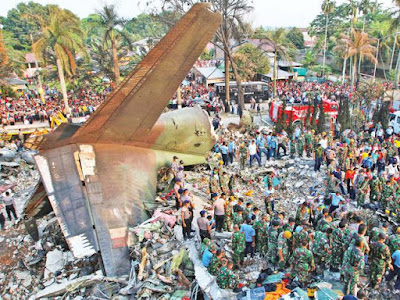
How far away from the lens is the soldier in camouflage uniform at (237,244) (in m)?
8.23

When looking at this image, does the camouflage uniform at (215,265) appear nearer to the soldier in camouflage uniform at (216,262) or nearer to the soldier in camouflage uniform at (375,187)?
the soldier in camouflage uniform at (216,262)

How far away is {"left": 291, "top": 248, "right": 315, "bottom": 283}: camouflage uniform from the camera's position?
7297mm

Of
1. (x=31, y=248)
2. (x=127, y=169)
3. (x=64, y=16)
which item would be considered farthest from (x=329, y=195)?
(x=64, y=16)

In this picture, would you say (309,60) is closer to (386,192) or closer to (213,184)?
(386,192)

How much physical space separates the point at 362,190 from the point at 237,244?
589 centimetres

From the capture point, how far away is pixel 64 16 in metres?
27.2

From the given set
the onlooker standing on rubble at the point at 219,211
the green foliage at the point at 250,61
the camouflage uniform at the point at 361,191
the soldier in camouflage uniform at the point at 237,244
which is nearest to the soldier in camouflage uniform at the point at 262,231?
the soldier in camouflage uniform at the point at 237,244

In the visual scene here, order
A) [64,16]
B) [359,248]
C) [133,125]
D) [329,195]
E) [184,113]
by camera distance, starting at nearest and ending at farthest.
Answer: [359,248], [133,125], [329,195], [184,113], [64,16]

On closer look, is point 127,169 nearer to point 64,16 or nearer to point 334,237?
point 334,237

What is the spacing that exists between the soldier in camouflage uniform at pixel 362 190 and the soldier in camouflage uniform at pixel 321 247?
4273 mm

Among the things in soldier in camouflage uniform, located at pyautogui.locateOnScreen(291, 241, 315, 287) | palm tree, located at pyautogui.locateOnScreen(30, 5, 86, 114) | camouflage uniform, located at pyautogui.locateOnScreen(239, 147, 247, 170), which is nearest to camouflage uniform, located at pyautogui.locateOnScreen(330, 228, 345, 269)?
soldier in camouflage uniform, located at pyautogui.locateOnScreen(291, 241, 315, 287)

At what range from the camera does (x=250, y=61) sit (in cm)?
3841

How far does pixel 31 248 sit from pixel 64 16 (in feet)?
72.7

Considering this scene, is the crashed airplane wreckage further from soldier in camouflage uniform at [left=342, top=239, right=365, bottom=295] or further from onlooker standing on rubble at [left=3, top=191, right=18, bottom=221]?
soldier in camouflage uniform at [left=342, top=239, right=365, bottom=295]
